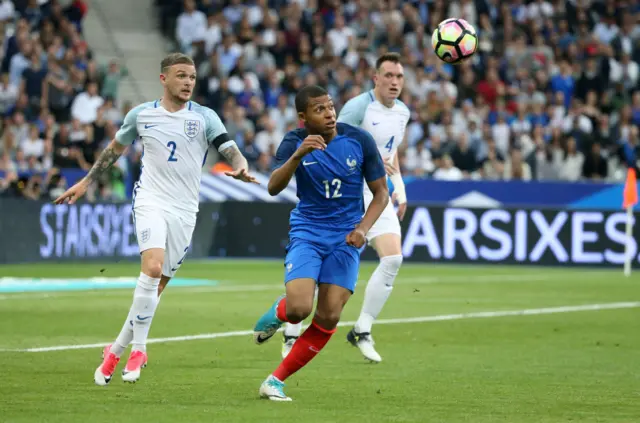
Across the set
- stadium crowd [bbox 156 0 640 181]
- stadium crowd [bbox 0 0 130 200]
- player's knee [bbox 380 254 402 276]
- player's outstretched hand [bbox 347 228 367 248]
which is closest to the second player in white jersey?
player's knee [bbox 380 254 402 276]

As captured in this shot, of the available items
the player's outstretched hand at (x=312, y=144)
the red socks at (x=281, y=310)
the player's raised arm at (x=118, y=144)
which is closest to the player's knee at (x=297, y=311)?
the player's outstretched hand at (x=312, y=144)

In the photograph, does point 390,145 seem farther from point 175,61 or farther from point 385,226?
point 175,61

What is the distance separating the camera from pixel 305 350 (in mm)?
9312

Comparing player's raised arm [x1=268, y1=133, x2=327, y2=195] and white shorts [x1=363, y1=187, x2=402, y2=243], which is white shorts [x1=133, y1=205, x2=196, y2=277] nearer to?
player's raised arm [x1=268, y1=133, x2=327, y2=195]

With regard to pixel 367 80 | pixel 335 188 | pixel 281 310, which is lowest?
pixel 281 310

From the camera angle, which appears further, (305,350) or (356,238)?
(305,350)

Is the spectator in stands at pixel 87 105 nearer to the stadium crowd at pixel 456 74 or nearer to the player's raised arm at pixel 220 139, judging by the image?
the stadium crowd at pixel 456 74

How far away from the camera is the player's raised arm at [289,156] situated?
8.79m

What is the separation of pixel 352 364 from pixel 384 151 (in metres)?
2.49

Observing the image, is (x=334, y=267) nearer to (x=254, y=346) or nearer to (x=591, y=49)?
(x=254, y=346)

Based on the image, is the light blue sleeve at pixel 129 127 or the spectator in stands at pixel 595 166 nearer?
the light blue sleeve at pixel 129 127

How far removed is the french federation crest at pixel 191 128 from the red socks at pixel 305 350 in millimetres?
2145

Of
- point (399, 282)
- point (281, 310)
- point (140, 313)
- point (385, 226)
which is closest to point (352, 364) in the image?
point (281, 310)

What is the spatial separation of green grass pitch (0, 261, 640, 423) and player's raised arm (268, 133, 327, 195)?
4.70ft
